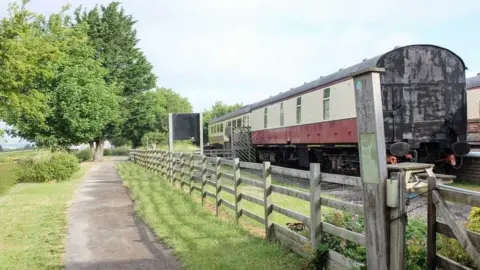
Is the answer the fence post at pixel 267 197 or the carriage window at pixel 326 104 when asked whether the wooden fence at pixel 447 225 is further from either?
the carriage window at pixel 326 104

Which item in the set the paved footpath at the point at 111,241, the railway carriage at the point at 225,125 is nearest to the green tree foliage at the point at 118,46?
the railway carriage at the point at 225,125

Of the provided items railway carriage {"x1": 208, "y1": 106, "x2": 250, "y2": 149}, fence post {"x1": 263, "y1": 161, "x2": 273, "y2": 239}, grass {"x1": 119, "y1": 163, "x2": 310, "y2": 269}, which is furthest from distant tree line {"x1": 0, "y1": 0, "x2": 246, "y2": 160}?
fence post {"x1": 263, "y1": 161, "x2": 273, "y2": 239}

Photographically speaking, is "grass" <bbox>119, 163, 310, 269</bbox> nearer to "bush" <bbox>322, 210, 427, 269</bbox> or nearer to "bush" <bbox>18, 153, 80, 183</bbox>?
"bush" <bbox>322, 210, 427, 269</bbox>

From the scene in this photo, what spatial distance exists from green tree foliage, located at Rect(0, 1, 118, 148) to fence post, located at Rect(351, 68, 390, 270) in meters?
16.8

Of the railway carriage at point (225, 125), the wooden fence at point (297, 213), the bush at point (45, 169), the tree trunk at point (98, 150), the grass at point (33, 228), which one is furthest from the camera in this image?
the tree trunk at point (98, 150)

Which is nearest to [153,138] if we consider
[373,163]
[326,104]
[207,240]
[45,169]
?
[45,169]

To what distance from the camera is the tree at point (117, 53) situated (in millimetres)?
47469

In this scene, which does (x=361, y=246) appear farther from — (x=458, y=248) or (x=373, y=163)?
(x=373, y=163)

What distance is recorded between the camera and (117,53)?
48.9m

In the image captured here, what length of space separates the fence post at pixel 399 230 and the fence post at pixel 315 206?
1759mm

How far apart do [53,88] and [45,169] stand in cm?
1191

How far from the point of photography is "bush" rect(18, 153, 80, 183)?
816 inches

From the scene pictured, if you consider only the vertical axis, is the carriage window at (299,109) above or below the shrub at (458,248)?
above

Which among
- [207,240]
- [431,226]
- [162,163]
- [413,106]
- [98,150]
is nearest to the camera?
[431,226]
